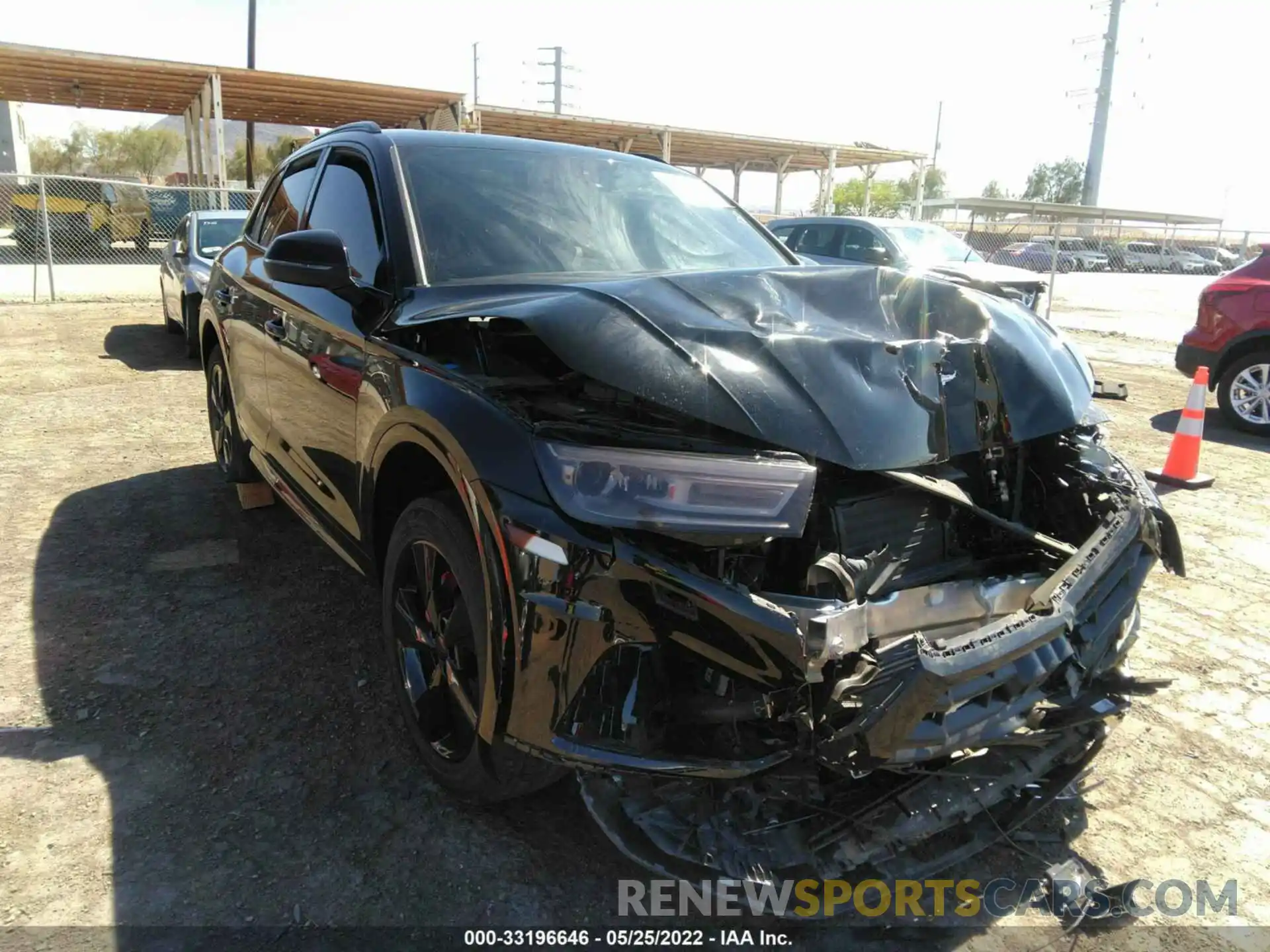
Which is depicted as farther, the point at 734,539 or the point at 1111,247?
the point at 1111,247

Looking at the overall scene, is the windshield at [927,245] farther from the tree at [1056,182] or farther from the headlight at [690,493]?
the tree at [1056,182]

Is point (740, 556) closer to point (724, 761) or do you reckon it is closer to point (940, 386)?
point (724, 761)

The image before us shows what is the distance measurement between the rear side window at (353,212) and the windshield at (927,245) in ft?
28.1

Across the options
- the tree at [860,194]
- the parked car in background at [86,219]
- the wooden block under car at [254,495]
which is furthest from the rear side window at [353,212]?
the tree at [860,194]

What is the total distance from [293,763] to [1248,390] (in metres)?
8.72

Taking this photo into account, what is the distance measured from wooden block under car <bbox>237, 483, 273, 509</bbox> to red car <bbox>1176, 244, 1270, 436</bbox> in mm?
A: 8280

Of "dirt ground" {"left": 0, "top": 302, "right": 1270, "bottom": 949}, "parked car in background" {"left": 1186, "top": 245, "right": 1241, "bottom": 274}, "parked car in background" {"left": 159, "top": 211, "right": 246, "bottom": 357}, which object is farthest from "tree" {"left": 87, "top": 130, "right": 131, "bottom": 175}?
"dirt ground" {"left": 0, "top": 302, "right": 1270, "bottom": 949}

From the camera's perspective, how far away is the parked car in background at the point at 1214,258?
100ft

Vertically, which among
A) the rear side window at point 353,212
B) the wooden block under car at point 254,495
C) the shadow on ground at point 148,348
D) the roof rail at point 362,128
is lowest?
the shadow on ground at point 148,348

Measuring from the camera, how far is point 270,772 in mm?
2785

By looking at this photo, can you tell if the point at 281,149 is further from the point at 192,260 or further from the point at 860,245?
the point at 860,245

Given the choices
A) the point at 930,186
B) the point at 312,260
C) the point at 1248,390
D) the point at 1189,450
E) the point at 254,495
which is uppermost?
the point at 930,186

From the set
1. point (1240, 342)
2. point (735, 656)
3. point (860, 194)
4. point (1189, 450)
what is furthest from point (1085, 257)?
point (860, 194)

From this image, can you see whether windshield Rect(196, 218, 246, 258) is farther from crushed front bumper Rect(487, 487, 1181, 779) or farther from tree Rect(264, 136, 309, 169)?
tree Rect(264, 136, 309, 169)
